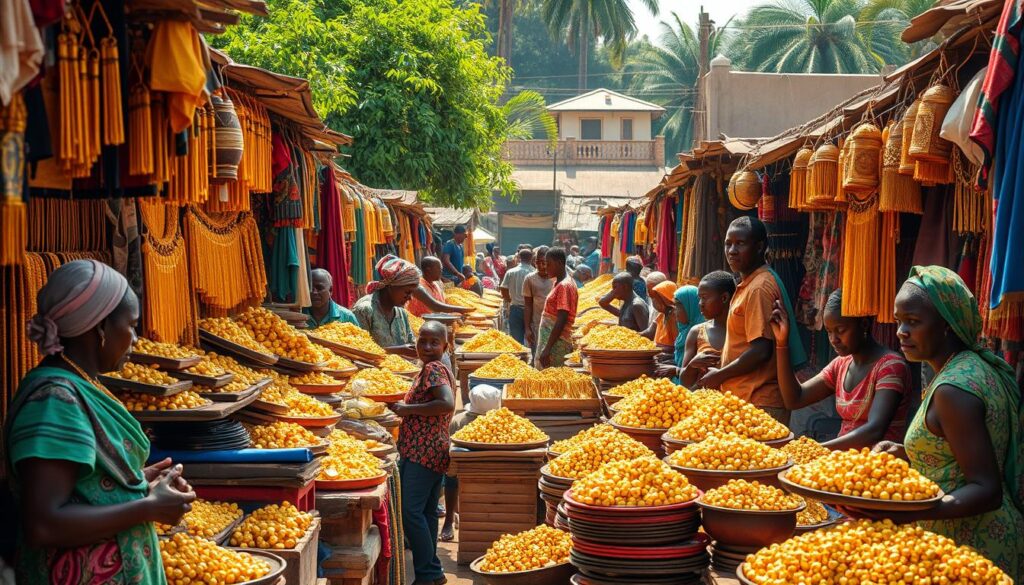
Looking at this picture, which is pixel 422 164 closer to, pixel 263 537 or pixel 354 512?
pixel 354 512

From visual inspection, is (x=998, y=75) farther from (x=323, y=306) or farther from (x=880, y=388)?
(x=323, y=306)

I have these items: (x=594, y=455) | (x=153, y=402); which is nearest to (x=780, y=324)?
(x=594, y=455)

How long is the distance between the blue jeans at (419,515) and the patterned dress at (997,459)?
13.0 feet

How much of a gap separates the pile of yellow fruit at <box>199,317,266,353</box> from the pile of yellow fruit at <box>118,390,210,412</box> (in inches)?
46.8

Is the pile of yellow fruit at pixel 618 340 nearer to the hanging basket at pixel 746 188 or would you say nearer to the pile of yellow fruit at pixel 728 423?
the hanging basket at pixel 746 188

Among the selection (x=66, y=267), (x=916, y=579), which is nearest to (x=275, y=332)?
(x=66, y=267)

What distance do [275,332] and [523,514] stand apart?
2073 mm

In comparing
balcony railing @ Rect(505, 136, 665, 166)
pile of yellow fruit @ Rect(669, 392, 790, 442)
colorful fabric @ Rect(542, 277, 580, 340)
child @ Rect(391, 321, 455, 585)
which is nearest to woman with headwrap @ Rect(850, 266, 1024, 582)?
pile of yellow fruit @ Rect(669, 392, 790, 442)

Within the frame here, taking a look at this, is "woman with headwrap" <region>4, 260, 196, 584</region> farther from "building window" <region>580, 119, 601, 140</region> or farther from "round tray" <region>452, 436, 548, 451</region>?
"building window" <region>580, 119, 601, 140</region>

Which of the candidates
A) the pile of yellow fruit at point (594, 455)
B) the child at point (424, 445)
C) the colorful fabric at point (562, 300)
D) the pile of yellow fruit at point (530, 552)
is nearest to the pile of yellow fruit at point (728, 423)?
the pile of yellow fruit at point (594, 455)

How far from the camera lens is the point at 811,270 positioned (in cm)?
772

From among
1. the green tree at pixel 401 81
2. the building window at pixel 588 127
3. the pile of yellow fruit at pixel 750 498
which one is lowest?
the pile of yellow fruit at pixel 750 498

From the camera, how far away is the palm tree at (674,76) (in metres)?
46.5

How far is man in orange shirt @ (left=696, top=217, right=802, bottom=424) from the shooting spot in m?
5.92
